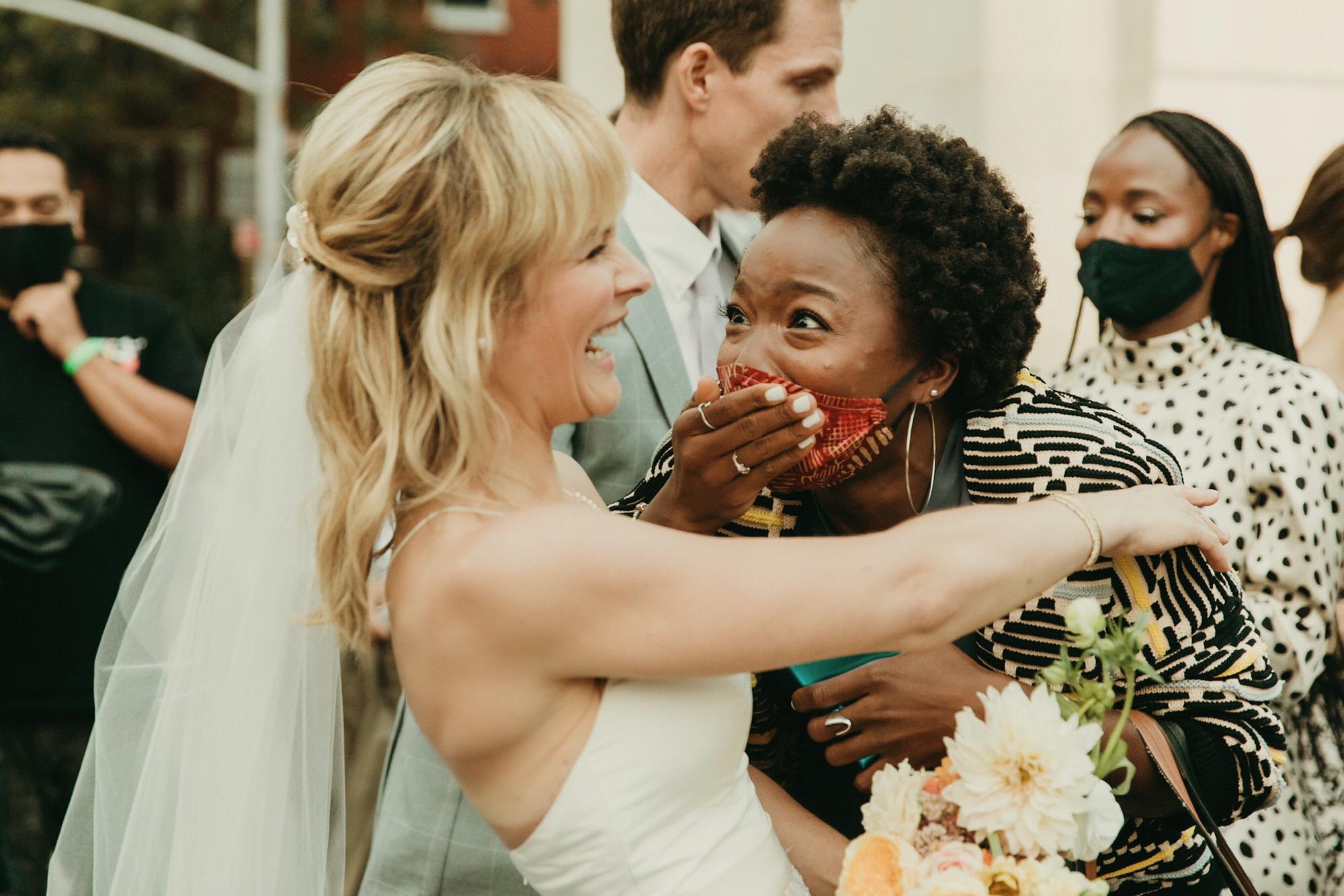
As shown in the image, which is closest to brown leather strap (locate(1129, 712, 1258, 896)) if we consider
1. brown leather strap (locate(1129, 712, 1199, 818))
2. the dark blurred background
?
brown leather strap (locate(1129, 712, 1199, 818))

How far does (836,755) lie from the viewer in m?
2.36

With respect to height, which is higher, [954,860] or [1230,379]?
[1230,379]

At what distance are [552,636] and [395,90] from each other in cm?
85

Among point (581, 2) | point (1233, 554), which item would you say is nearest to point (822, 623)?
point (1233, 554)

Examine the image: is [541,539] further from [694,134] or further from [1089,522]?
[694,134]

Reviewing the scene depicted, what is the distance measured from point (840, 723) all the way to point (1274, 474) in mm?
1342

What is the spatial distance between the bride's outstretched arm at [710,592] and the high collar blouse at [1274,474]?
1.28 meters

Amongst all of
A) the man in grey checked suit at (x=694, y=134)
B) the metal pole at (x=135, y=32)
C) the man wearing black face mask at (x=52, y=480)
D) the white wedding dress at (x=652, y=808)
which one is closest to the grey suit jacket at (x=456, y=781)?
the man in grey checked suit at (x=694, y=134)

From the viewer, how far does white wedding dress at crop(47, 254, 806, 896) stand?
2.30m

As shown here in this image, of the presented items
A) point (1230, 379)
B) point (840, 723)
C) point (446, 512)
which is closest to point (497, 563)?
point (446, 512)

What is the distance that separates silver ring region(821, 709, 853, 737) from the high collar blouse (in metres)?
1.15

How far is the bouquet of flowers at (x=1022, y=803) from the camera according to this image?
1875 millimetres

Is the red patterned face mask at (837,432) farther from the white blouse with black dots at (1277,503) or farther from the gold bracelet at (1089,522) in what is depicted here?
the white blouse with black dots at (1277,503)

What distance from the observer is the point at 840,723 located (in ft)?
7.73
